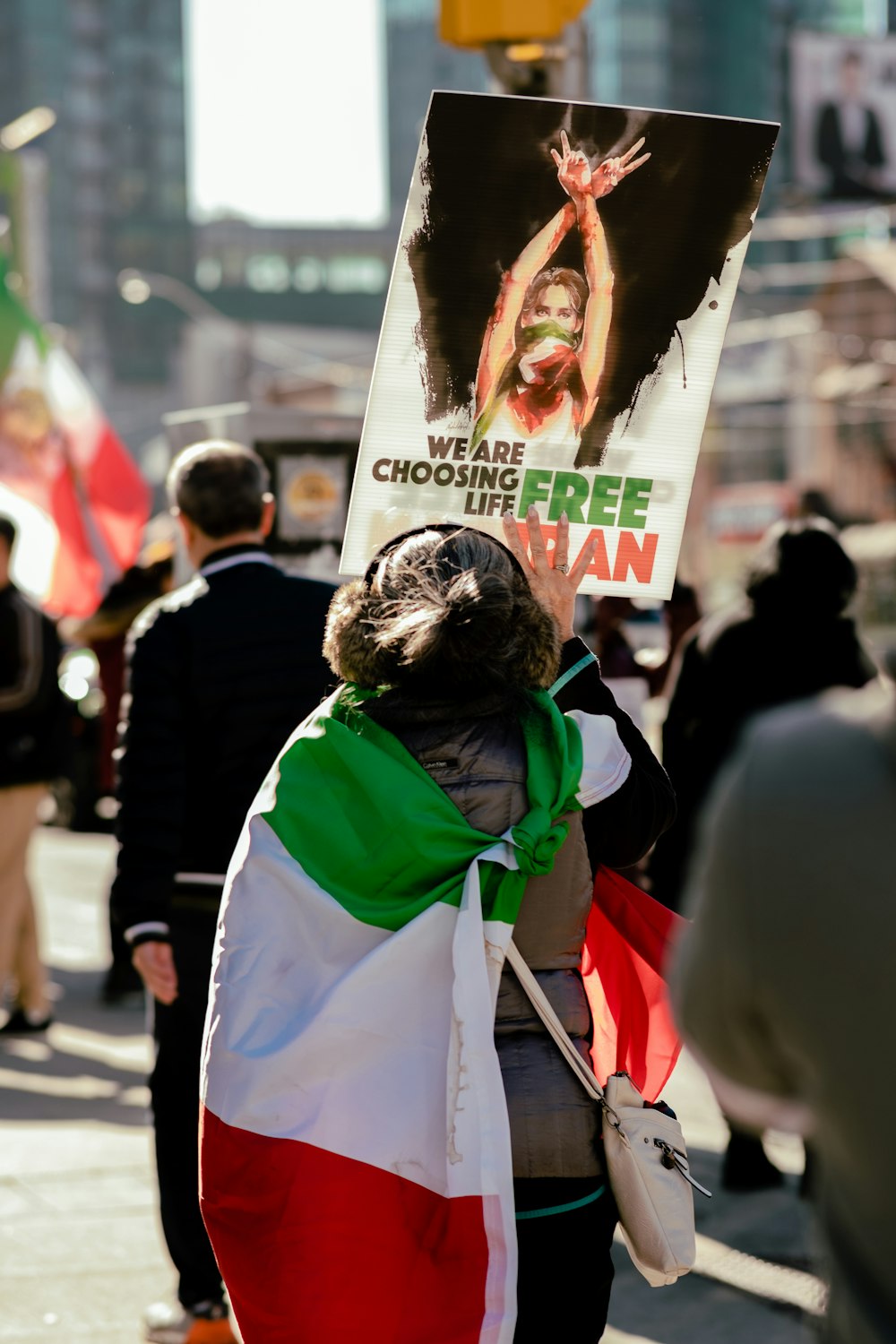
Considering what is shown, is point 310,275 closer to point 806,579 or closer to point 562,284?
point 806,579

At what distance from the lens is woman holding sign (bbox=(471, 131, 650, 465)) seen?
3338mm

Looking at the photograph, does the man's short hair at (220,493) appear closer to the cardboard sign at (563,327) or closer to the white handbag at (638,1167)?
the cardboard sign at (563,327)

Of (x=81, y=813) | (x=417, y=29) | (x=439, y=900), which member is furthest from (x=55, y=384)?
(x=417, y=29)

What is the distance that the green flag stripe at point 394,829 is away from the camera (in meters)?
2.82

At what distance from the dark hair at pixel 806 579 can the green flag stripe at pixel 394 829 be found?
2.72 meters

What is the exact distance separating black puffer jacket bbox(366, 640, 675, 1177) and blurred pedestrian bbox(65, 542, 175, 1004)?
5.51m

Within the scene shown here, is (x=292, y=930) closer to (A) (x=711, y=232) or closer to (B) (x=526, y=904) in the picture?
(B) (x=526, y=904)

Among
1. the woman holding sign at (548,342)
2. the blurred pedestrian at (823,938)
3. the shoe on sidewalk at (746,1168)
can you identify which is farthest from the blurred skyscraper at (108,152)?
the blurred pedestrian at (823,938)

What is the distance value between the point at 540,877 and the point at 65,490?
6792 mm

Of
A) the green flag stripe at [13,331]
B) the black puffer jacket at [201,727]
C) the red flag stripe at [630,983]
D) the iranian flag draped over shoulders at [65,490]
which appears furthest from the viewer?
the green flag stripe at [13,331]

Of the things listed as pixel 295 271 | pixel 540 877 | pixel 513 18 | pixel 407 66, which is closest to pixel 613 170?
pixel 540 877

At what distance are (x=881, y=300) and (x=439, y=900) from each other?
51.0 m

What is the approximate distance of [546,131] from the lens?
3266mm

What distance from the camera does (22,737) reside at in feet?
25.7
